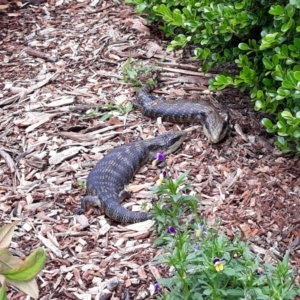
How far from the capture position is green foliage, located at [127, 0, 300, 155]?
4098mm

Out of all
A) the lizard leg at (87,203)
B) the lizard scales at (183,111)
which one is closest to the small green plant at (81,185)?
the lizard leg at (87,203)

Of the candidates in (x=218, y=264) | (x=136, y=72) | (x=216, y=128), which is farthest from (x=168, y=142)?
(x=218, y=264)

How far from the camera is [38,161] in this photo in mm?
4957

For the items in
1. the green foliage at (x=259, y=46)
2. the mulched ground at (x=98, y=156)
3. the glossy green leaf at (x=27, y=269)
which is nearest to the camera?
the glossy green leaf at (x=27, y=269)

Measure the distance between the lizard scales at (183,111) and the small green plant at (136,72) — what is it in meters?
0.27

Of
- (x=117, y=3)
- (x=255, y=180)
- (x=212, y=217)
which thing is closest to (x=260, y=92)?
(x=255, y=180)

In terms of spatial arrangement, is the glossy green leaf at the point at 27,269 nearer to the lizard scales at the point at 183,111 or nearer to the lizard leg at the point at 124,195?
the lizard leg at the point at 124,195

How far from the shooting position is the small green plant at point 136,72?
233 inches

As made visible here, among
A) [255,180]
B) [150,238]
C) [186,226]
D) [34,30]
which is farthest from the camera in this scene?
[34,30]

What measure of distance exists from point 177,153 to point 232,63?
122 centimetres

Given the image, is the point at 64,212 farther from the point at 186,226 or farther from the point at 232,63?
the point at 232,63

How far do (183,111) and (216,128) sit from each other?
0.52 meters

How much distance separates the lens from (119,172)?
4742 millimetres

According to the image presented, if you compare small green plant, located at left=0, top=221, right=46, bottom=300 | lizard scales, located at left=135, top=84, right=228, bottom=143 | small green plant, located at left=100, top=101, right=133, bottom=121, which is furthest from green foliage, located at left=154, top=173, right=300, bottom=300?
small green plant, located at left=100, top=101, right=133, bottom=121
